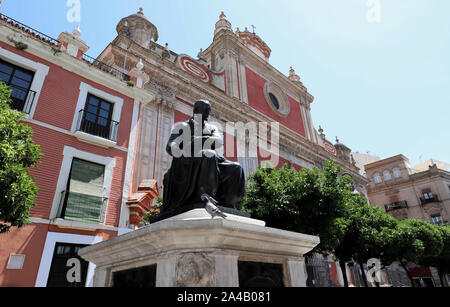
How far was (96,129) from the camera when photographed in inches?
366

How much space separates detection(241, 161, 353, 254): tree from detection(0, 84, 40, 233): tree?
5.46m

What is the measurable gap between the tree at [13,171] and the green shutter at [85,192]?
2.26 meters

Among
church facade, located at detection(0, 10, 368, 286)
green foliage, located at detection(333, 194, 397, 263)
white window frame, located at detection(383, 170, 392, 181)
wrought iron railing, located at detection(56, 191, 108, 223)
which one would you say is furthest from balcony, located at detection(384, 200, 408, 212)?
wrought iron railing, located at detection(56, 191, 108, 223)

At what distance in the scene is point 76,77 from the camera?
9430mm

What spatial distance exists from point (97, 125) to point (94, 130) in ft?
0.66

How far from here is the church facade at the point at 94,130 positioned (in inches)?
290

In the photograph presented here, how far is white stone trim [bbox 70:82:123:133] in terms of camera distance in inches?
355

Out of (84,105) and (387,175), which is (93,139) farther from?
(387,175)

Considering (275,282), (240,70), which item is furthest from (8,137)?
(240,70)

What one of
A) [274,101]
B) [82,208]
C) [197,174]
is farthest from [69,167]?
[274,101]

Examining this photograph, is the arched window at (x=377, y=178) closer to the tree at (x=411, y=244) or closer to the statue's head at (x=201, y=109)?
the tree at (x=411, y=244)

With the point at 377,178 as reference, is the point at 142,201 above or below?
below

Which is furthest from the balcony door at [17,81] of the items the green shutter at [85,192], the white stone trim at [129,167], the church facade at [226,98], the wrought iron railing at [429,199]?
the wrought iron railing at [429,199]

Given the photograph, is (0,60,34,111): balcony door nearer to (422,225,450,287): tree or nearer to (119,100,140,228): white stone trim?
(119,100,140,228): white stone trim
